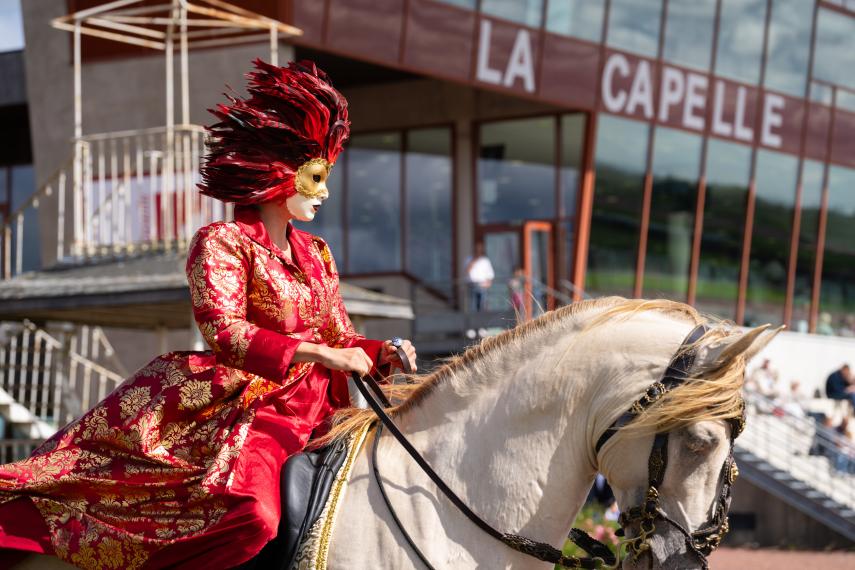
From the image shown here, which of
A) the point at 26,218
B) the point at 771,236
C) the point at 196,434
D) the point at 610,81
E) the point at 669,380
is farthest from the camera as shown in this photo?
the point at 771,236

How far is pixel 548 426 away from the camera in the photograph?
3500 mm

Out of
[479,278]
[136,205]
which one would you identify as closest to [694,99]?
[479,278]

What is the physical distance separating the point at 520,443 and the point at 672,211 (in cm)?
2099

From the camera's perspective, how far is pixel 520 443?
3.51 metres

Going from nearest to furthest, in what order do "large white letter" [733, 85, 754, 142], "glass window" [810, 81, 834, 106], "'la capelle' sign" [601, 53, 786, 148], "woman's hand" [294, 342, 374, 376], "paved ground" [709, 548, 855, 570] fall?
"woman's hand" [294, 342, 374, 376] → "paved ground" [709, 548, 855, 570] → "'la capelle' sign" [601, 53, 786, 148] → "large white letter" [733, 85, 754, 142] → "glass window" [810, 81, 834, 106]

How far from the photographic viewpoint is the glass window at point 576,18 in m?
21.2

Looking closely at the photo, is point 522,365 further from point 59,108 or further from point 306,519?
point 59,108

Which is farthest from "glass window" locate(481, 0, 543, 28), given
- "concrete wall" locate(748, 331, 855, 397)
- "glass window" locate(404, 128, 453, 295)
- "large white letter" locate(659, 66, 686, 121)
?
"concrete wall" locate(748, 331, 855, 397)

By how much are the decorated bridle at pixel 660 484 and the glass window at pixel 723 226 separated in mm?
21486

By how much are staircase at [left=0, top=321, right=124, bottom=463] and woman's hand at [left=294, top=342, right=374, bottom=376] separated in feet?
33.3

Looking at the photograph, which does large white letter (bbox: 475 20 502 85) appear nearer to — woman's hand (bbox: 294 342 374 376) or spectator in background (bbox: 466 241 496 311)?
spectator in background (bbox: 466 241 496 311)

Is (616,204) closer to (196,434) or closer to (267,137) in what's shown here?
(267,137)

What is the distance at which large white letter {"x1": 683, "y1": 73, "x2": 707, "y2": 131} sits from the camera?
76.7ft

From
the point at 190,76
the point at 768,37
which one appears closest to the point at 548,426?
the point at 190,76
